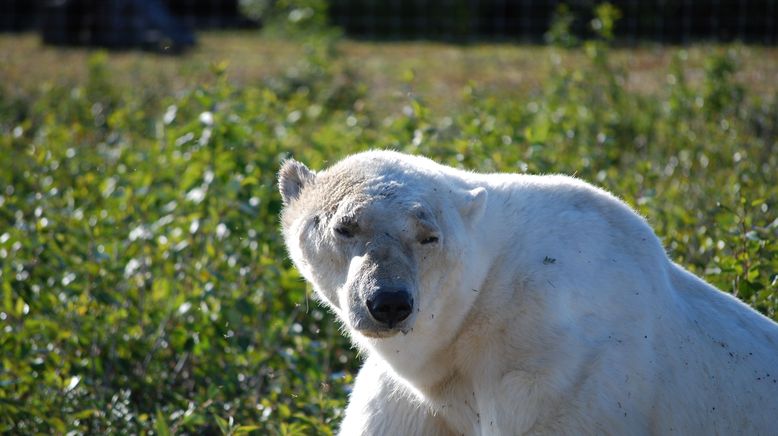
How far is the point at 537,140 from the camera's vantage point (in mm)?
5523

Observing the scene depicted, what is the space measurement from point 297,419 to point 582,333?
1.75m

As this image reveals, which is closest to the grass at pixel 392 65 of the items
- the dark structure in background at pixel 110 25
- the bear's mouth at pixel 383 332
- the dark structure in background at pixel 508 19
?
the dark structure in background at pixel 110 25

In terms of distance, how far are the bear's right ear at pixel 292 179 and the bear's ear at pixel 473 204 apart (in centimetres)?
59

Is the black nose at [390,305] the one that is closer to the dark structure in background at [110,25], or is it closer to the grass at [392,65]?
the grass at [392,65]

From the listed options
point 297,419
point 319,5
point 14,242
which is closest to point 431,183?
point 297,419

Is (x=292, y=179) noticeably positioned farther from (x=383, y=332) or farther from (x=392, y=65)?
(x=392, y=65)

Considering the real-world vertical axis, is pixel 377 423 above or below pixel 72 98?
above

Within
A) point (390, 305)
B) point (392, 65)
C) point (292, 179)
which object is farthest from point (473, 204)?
point (392, 65)

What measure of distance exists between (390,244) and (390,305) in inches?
8.7

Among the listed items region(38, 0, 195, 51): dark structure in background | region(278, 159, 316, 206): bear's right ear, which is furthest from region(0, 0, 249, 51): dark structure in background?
region(278, 159, 316, 206): bear's right ear

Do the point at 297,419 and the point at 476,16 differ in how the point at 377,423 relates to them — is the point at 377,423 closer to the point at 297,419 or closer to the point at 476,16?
the point at 297,419

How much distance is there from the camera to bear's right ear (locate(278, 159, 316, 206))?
373cm

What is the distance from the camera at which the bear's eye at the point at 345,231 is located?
3.34 meters

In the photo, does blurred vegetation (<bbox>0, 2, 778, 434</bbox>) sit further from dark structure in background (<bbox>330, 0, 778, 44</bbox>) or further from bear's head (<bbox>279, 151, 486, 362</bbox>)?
dark structure in background (<bbox>330, 0, 778, 44</bbox>)
